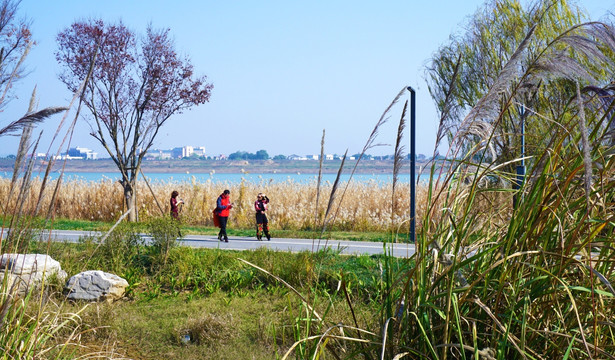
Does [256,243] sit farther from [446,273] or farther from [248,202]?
[446,273]

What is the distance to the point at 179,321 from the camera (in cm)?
665

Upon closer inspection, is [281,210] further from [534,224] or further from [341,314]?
[534,224]

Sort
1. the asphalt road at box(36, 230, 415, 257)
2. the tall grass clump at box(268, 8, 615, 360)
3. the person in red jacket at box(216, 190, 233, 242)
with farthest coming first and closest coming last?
the person in red jacket at box(216, 190, 233, 242) < the asphalt road at box(36, 230, 415, 257) < the tall grass clump at box(268, 8, 615, 360)

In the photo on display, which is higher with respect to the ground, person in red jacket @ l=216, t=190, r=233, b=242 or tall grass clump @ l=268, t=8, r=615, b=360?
tall grass clump @ l=268, t=8, r=615, b=360

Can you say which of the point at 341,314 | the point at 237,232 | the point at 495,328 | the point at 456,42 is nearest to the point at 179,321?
the point at 341,314

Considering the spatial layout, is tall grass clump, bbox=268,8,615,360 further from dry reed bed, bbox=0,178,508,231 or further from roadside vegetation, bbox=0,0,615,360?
dry reed bed, bbox=0,178,508,231

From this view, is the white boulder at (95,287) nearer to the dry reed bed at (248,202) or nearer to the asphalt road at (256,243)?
the asphalt road at (256,243)

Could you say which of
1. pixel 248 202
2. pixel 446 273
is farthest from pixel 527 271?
pixel 248 202

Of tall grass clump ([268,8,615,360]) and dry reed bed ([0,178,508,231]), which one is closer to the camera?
tall grass clump ([268,8,615,360])

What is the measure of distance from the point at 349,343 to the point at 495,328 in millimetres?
963

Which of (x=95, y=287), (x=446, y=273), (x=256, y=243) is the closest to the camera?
(x=446, y=273)

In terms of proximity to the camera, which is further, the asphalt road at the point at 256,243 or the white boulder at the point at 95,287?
the asphalt road at the point at 256,243

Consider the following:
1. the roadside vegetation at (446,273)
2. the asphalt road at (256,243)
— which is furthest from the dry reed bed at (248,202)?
the roadside vegetation at (446,273)

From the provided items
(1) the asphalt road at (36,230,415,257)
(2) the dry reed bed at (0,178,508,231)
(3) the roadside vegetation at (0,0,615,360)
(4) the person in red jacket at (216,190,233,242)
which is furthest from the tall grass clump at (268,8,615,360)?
(2) the dry reed bed at (0,178,508,231)
